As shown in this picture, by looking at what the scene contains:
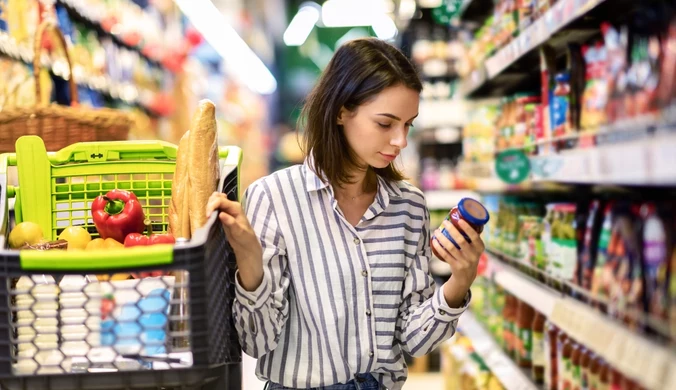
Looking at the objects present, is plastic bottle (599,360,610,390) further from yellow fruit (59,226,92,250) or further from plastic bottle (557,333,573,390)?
yellow fruit (59,226,92,250)

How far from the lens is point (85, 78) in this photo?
502 centimetres

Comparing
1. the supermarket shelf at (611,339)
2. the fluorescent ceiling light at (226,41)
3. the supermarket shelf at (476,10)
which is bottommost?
the supermarket shelf at (611,339)

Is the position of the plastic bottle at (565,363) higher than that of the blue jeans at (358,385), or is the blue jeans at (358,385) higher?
the blue jeans at (358,385)

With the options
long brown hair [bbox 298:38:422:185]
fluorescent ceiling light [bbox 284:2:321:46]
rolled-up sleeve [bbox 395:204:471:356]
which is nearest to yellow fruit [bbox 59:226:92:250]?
long brown hair [bbox 298:38:422:185]

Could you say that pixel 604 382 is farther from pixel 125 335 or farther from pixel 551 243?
pixel 125 335

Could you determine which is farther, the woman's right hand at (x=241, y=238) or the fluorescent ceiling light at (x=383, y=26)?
the fluorescent ceiling light at (x=383, y=26)

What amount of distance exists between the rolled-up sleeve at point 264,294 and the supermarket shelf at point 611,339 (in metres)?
0.72

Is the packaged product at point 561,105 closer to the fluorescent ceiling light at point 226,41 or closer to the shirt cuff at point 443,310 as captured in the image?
the shirt cuff at point 443,310

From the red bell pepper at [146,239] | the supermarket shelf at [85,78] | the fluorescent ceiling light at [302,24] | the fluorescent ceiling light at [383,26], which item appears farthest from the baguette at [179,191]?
the fluorescent ceiling light at [302,24]

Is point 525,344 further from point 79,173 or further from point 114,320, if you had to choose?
point 114,320

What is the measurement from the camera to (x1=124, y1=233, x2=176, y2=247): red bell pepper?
167 cm

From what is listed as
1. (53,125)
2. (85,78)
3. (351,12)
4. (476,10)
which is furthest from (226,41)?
(53,125)

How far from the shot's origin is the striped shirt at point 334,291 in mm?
1817

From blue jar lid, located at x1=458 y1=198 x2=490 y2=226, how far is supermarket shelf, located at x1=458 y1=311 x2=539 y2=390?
116 cm
